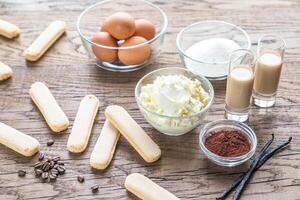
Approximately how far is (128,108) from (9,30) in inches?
25.1

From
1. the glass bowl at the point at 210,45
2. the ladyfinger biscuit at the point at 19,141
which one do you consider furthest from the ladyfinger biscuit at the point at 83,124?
the glass bowl at the point at 210,45

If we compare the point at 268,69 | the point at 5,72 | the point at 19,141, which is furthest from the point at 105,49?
the point at 268,69

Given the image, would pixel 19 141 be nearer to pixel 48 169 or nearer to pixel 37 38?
pixel 48 169

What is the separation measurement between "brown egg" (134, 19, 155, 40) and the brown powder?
0.52 metres

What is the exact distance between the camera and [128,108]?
180cm

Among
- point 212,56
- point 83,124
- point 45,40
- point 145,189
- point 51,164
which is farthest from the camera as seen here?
A: point 45,40

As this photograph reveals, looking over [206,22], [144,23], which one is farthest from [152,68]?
[206,22]

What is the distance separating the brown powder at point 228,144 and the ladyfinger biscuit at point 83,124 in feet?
1.19

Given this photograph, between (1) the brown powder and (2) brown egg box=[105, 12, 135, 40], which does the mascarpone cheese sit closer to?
(1) the brown powder

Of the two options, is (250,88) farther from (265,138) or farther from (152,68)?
(152,68)

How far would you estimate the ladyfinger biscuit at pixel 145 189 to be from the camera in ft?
4.86

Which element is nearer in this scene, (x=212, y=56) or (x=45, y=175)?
(x=45, y=175)

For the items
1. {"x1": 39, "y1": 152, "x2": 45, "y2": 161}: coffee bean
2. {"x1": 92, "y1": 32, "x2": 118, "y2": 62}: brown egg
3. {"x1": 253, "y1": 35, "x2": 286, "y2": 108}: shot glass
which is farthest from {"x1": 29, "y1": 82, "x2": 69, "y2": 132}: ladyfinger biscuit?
{"x1": 253, "y1": 35, "x2": 286, "y2": 108}: shot glass

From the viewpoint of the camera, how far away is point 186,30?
6.80 feet
